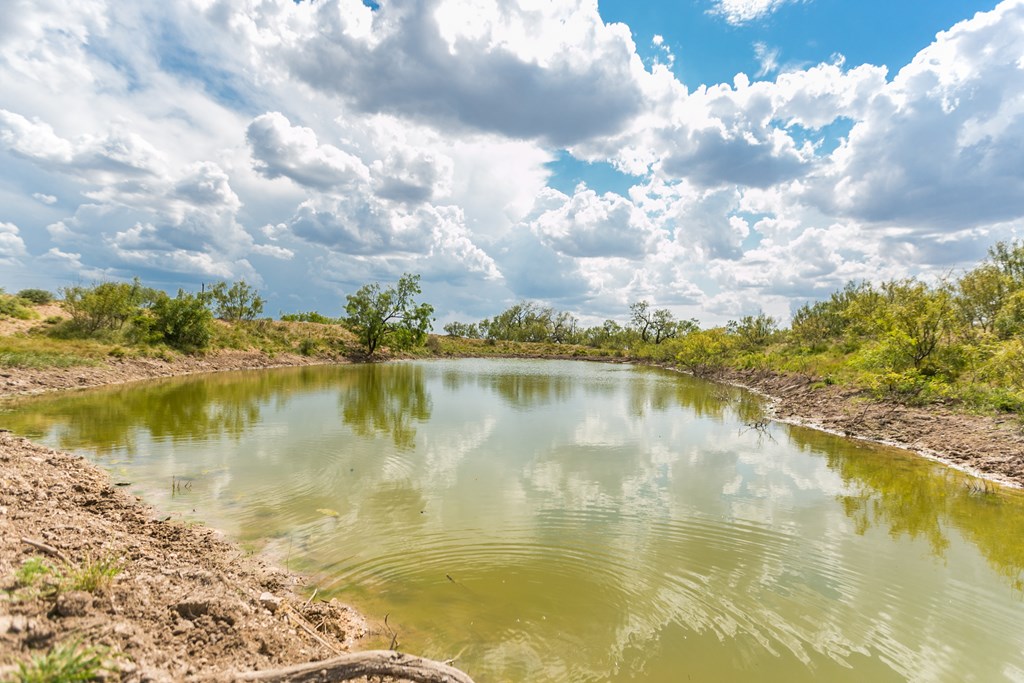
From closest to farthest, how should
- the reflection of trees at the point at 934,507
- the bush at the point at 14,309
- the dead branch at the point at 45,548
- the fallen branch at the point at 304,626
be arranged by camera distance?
the fallen branch at the point at 304,626, the dead branch at the point at 45,548, the reflection of trees at the point at 934,507, the bush at the point at 14,309

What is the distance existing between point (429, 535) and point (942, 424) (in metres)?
21.1

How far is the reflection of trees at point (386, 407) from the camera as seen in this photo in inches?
749

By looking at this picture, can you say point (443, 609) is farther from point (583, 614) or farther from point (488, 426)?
point (488, 426)

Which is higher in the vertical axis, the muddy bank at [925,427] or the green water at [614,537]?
the muddy bank at [925,427]

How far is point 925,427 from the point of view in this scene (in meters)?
19.1

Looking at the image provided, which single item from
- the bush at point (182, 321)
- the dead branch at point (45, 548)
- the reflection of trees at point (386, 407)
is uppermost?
the bush at point (182, 321)

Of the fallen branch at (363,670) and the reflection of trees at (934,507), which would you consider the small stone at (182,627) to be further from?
the reflection of trees at (934,507)

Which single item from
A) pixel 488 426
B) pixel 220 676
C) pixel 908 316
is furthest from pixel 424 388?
pixel 220 676

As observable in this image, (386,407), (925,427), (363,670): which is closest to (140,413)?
(386,407)

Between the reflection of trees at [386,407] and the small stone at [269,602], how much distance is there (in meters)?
10.3

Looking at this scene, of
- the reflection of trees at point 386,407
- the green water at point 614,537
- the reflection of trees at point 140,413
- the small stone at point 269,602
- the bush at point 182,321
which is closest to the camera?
the small stone at point 269,602

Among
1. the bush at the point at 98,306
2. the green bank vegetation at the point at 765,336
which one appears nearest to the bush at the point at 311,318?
the green bank vegetation at the point at 765,336

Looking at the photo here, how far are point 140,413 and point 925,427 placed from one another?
1295 inches

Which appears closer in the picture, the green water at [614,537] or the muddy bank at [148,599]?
the muddy bank at [148,599]
